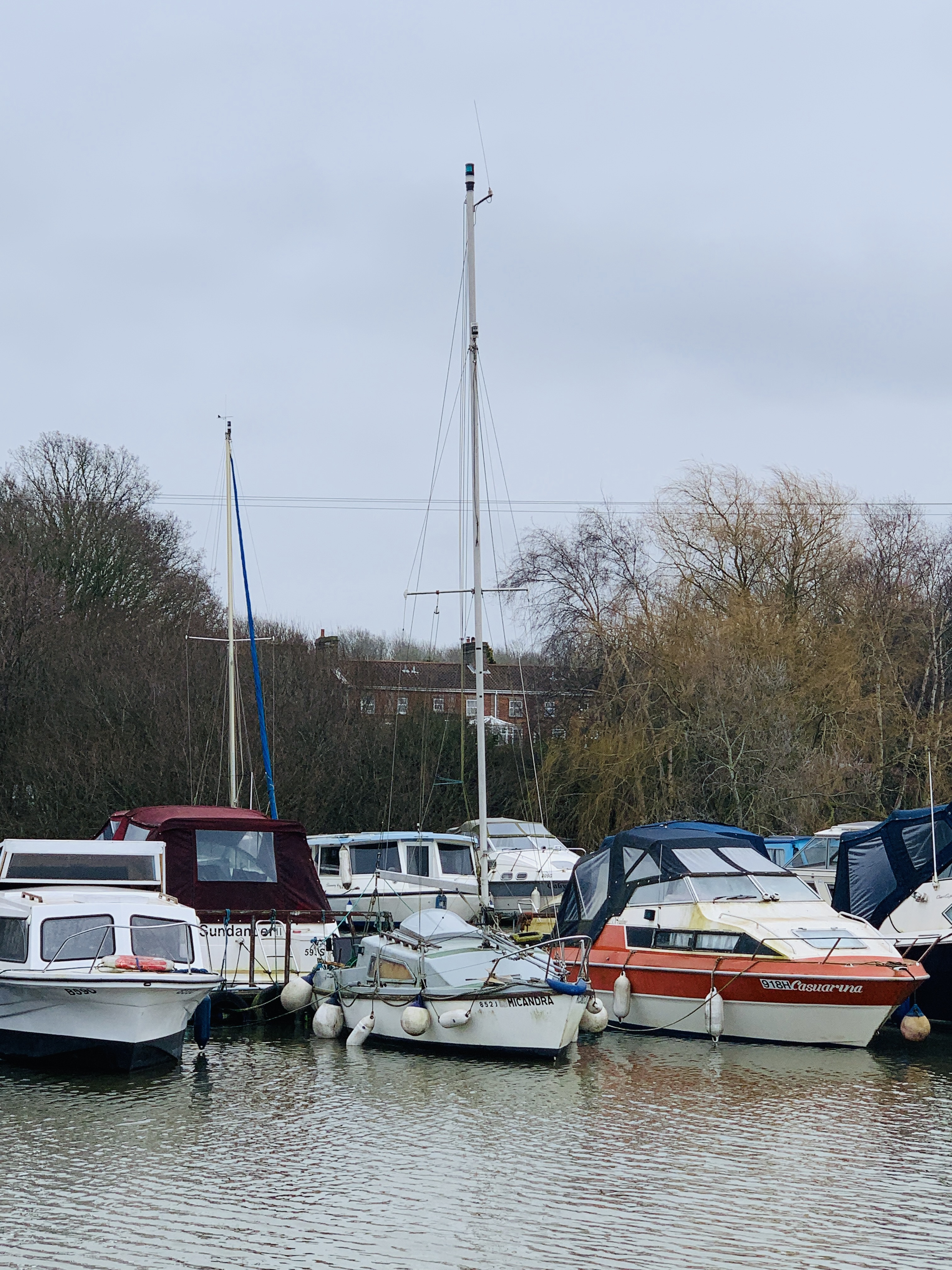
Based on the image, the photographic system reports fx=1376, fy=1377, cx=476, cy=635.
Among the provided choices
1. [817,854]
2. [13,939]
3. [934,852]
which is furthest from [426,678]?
[13,939]

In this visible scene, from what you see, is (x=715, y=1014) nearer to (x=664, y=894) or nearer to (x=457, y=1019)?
(x=664, y=894)

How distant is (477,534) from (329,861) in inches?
417

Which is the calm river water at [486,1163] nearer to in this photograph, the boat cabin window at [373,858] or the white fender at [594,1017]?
the white fender at [594,1017]

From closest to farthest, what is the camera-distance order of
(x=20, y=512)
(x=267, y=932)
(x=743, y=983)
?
(x=743, y=983) < (x=267, y=932) < (x=20, y=512)

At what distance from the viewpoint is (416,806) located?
4525 centimetres

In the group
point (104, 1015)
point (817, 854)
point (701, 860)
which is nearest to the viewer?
point (104, 1015)

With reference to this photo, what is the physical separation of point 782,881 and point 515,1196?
10.9m

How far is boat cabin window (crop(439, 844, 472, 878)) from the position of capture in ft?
115

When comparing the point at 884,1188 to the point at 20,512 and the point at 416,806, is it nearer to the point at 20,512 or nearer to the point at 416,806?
the point at 416,806

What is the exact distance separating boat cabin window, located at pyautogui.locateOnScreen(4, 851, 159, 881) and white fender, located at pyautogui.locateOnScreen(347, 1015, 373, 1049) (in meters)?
4.02

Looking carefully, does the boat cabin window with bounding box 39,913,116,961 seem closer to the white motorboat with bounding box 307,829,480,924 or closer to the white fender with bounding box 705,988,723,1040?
the white fender with bounding box 705,988,723,1040

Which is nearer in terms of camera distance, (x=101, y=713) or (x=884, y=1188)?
(x=884, y=1188)

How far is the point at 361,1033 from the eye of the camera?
19609 millimetres

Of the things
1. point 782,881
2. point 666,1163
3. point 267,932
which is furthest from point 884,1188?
point 267,932
